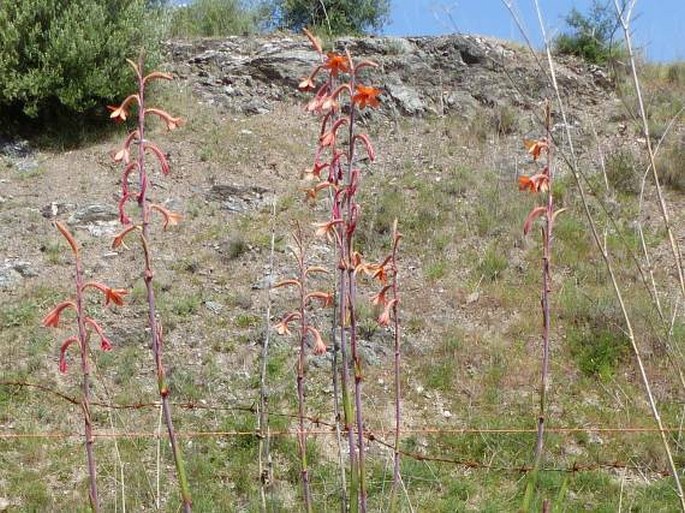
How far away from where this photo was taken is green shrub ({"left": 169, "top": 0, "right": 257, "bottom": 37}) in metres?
12.5

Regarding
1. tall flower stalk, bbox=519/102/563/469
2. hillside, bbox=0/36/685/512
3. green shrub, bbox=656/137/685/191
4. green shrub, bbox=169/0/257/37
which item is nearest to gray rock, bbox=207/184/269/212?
hillside, bbox=0/36/685/512

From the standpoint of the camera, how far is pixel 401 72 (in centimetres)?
1051

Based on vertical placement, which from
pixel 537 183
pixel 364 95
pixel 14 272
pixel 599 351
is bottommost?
pixel 14 272

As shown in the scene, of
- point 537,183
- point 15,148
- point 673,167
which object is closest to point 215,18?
point 15,148

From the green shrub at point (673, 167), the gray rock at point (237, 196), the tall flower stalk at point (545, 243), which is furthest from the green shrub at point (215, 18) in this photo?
the tall flower stalk at point (545, 243)

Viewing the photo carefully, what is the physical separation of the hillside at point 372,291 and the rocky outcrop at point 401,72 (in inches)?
1.2

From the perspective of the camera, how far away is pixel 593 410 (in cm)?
542

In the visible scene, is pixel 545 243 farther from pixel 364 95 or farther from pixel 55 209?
pixel 55 209

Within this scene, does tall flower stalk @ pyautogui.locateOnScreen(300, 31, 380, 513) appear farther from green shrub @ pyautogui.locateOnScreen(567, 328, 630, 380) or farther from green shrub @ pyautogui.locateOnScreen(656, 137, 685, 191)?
green shrub @ pyautogui.locateOnScreen(656, 137, 685, 191)

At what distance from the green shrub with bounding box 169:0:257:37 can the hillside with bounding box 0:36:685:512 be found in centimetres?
163

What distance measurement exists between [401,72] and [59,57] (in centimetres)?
407

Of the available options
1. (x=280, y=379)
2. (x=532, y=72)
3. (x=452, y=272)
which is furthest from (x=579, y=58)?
(x=280, y=379)

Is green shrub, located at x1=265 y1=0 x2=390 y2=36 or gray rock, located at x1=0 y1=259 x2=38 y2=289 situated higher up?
green shrub, located at x1=265 y1=0 x2=390 y2=36

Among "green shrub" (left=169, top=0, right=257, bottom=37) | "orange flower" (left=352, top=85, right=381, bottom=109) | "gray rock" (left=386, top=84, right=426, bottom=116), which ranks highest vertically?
"green shrub" (left=169, top=0, right=257, bottom=37)
